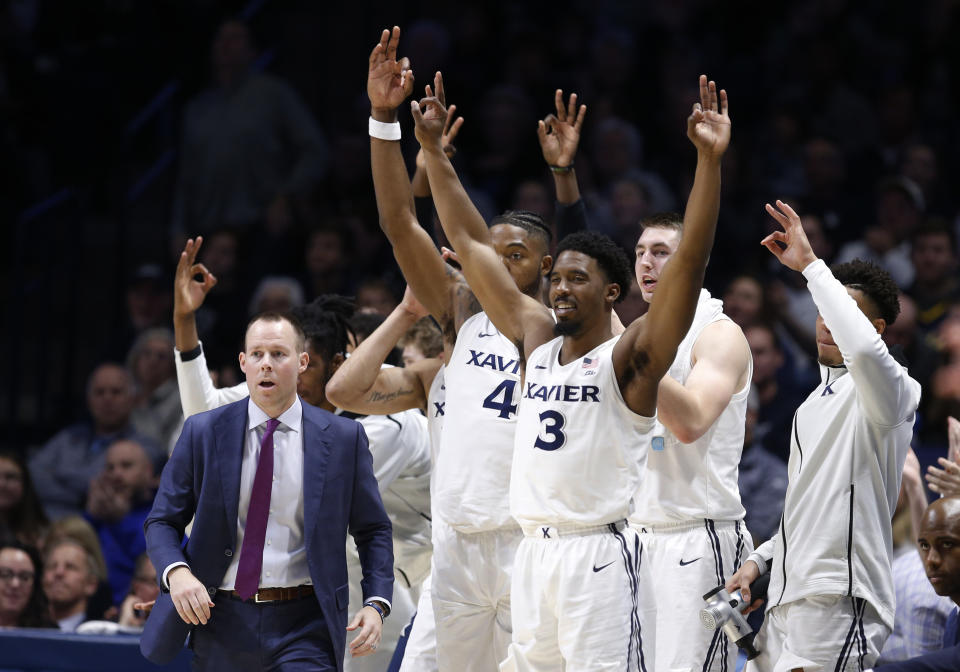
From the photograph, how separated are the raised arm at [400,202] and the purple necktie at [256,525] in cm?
93

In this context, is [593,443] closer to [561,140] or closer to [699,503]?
[699,503]

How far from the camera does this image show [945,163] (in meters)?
10.5

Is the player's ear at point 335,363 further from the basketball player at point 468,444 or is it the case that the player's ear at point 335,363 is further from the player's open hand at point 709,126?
the player's open hand at point 709,126

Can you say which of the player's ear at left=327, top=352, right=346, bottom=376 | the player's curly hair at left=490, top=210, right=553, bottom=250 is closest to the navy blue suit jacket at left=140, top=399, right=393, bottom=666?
the player's curly hair at left=490, top=210, right=553, bottom=250

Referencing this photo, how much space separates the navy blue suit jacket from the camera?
500 centimetres

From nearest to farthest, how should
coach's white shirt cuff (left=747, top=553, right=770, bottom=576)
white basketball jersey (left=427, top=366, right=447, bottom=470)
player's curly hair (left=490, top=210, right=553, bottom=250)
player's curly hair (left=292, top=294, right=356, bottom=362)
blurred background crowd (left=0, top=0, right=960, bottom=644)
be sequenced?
1. coach's white shirt cuff (left=747, top=553, right=770, bottom=576)
2. player's curly hair (left=490, top=210, right=553, bottom=250)
3. white basketball jersey (left=427, top=366, right=447, bottom=470)
4. player's curly hair (left=292, top=294, right=356, bottom=362)
5. blurred background crowd (left=0, top=0, right=960, bottom=644)

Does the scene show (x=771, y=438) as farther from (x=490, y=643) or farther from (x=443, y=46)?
(x=443, y=46)

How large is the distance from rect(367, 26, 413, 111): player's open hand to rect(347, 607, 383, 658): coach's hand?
1.93 metres

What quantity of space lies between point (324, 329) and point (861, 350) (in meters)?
2.68

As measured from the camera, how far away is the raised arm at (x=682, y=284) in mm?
4457

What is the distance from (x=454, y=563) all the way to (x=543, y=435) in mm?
958

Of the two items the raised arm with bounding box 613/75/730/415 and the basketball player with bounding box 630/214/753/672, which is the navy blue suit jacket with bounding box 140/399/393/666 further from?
the raised arm with bounding box 613/75/730/415

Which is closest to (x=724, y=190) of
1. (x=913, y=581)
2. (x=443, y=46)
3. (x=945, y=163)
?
(x=945, y=163)

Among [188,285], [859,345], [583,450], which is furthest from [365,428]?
[859,345]
